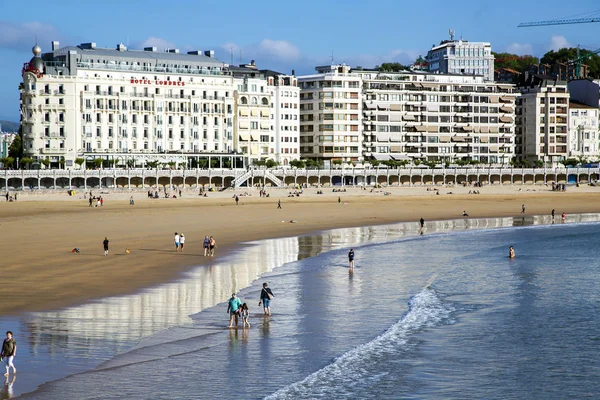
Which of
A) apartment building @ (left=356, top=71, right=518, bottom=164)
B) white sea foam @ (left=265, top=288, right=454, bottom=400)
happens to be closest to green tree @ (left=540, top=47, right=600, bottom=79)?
apartment building @ (left=356, top=71, right=518, bottom=164)

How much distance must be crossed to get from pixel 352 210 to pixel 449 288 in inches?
1669

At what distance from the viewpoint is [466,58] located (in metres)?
170

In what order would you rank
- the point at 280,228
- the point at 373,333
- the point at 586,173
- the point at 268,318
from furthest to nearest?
the point at 586,173
the point at 280,228
the point at 268,318
the point at 373,333

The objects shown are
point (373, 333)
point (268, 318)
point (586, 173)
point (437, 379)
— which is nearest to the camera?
point (437, 379)

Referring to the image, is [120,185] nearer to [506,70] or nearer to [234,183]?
[234,183]

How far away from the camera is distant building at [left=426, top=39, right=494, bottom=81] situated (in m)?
169

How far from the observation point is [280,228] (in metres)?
60.2

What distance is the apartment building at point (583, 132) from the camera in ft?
481

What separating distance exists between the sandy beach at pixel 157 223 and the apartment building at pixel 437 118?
27147 millimetres

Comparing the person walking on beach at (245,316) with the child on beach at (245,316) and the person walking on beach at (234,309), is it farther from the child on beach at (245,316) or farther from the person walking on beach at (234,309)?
the person walking on beach at (234,309)

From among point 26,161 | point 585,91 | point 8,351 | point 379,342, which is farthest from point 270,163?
point 8,351

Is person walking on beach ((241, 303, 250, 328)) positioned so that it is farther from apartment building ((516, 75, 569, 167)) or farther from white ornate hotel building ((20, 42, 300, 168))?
apartment building ((516, 75, 569, 167))

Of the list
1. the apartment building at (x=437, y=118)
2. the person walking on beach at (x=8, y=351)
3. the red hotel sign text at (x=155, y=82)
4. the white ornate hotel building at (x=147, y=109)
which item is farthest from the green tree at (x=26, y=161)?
the person walking on beach at (x=8, y=351)

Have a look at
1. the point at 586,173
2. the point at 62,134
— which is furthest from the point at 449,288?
the point at 586,173
